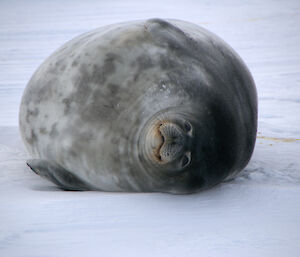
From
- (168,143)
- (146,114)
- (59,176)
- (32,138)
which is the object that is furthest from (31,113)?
(168,143)

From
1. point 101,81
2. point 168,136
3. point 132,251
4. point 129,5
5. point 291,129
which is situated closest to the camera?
point 132,251

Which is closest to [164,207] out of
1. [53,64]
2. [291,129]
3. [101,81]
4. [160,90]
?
[160,90]

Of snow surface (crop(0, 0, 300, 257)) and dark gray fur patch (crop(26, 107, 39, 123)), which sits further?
dark gray fur patch (crop(26, 107, 39, 123))

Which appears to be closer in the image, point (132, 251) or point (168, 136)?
point (132, 251)

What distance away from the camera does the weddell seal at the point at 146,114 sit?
1.63m

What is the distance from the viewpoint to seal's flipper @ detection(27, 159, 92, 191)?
5.93ft

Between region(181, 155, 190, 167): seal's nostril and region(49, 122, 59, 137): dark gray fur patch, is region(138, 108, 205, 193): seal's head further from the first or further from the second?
region(49, 122, 59, 137): dark gray fur patch

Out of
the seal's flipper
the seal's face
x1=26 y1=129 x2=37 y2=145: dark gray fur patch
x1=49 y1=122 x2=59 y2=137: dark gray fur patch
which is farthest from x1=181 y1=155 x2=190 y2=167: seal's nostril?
x1=26 y1=129 x2=37 y2=145: dark gray fur patch

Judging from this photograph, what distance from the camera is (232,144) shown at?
1.71 metres

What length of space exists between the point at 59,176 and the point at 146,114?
448mm

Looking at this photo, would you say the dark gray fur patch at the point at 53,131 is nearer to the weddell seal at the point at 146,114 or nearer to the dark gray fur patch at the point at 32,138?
the weddell seal at the point at 146,114

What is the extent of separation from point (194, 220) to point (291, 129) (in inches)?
57.8

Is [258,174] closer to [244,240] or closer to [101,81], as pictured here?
[244,240]

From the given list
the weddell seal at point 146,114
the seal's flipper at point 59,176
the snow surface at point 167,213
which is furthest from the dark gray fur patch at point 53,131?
the snow surface at point 167,213
